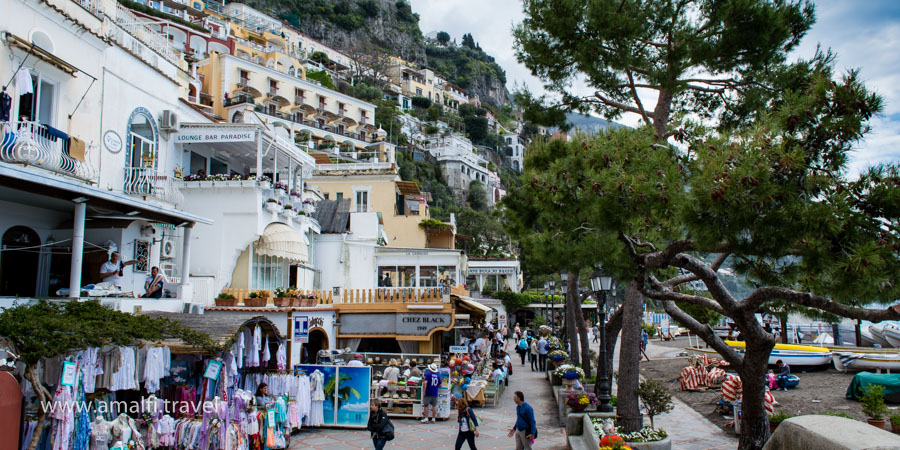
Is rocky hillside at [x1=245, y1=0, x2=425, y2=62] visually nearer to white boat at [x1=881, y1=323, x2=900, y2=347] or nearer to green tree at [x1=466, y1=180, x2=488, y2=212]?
green tree at [x1=466, y1=180, x2=488, y2=212]

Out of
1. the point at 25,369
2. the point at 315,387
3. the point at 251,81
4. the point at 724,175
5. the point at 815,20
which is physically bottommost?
the point at 315,387

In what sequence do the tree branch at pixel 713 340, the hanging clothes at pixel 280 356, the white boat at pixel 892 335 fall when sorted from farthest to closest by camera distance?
the white boat at pixel 892 335, the hanging clothes at pixel 280 356, the tree branch at pixel 713 340

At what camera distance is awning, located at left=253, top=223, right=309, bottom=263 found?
17750 millimetres

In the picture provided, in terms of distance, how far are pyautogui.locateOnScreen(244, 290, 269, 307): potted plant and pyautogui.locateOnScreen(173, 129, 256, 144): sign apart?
14.8ft

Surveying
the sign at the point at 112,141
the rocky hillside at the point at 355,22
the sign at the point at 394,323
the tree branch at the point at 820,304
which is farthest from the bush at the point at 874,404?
the rocky hillside at the point at 355,22

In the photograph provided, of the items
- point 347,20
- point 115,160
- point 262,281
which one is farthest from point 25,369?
point 347,20

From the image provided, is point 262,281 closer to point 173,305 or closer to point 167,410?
point 173,305

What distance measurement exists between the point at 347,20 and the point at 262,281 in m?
99.6

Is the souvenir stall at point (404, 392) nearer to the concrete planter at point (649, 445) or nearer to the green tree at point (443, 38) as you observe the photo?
the concrete planter at point (649, 445)

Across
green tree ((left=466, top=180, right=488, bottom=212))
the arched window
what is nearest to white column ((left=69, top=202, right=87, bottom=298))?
the arched window

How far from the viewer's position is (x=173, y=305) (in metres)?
13.8

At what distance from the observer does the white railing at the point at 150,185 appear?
14.2 meters

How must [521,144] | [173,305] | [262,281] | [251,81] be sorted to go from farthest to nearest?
[521,144], [251,81], [262,281], [173,305]

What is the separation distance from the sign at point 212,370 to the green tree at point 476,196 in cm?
7485
